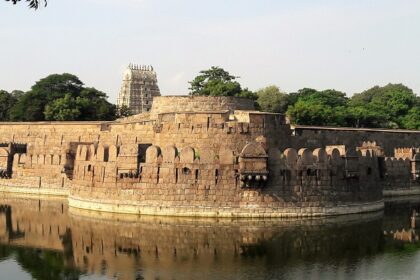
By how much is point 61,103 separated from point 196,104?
2513 cm

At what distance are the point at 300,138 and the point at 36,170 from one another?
50.0 feet

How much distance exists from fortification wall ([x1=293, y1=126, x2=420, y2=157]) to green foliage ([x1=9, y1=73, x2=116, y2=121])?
2535cm

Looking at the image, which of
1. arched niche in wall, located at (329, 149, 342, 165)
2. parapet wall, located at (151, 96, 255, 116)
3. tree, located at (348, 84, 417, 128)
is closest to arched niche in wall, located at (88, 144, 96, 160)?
parapet wall, located at (151, 96, 255, 116)

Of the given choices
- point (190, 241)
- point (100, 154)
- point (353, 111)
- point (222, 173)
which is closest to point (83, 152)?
point (100, 154)

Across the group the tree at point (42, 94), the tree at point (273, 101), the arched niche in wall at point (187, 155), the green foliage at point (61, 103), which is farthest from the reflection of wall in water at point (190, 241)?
the tree at point (273, 101)

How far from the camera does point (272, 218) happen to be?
858 inches

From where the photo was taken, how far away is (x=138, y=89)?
269 feet

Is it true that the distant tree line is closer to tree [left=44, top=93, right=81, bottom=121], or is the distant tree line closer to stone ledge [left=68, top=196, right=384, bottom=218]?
tree [left=44, top=93, right=81, bottom=121]

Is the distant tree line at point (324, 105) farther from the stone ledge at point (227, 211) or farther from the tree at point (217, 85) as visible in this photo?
the stone ledge at point (227, 211)

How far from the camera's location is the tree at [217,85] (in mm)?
58344

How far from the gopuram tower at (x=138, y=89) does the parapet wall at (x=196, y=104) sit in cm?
4742

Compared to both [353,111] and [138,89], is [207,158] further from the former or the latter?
[138,89]

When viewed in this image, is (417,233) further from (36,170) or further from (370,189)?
(36,170)

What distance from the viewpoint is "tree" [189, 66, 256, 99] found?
191 ft
